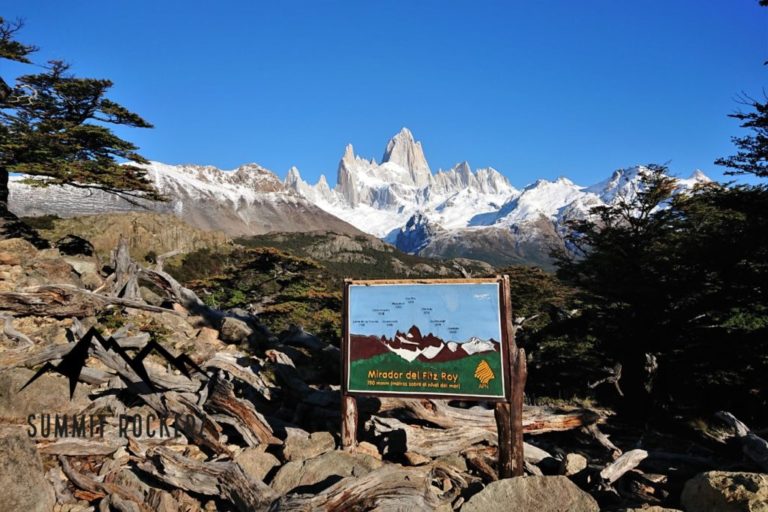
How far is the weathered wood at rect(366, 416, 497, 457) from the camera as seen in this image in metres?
7.92

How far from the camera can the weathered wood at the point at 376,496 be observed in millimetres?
5703

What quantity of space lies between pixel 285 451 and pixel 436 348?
298 centimetres

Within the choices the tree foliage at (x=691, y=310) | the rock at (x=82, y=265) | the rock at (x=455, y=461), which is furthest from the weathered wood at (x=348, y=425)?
the rock at (x=82, y=265)

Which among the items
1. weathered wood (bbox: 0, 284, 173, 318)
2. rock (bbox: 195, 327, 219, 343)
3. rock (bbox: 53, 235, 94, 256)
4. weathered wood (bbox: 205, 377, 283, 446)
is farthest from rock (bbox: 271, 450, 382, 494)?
rock (bbox: 53, 235, 94, 256)

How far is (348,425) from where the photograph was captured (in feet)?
25.0

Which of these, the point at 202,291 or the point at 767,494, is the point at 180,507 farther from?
the point at 202,291

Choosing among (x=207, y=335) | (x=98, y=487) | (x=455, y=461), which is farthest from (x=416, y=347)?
(x=207, y=335)

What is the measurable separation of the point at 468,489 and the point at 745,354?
438 inches

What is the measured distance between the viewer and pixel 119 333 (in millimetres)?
12359

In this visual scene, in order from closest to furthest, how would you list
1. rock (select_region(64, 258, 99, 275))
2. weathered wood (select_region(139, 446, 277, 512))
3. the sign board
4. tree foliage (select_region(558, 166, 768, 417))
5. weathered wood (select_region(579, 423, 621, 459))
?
1. weathered wood (select_region(139, 446, 277, 512))
2. the sign board
3. weathered wood (select_region(579, 423, 621, 459))
4. tree foliage (select_region(558, 166, 768, 417))
5. rock (select_region(64, 258, 99, 275))

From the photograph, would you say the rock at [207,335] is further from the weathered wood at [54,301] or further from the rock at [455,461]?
the rock at [455,461]

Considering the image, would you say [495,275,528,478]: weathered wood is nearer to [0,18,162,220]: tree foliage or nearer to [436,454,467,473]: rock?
[436,454,467,473]: rock

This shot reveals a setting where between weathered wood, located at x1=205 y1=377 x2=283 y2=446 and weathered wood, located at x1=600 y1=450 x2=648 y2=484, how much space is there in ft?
17.2
